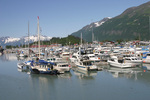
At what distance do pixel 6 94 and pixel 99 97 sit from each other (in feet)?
49.9

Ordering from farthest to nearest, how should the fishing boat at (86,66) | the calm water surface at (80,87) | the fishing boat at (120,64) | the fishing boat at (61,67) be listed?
the fishing boat at (120,64), the fishing boat at (86,66), the fishing boat at (61,67), the calm water surface at (80,87)

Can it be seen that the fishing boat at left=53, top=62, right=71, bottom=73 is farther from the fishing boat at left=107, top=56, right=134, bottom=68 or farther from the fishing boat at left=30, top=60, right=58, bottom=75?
the fishing boat at left=107, top=56, right=134, bottom=68

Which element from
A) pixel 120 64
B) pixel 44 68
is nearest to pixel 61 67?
pixel 44 68

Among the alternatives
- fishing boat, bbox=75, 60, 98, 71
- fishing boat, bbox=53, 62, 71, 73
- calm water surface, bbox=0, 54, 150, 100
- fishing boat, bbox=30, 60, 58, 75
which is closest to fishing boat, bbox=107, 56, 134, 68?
calm water surface, bbox=0, 54, 150, 100

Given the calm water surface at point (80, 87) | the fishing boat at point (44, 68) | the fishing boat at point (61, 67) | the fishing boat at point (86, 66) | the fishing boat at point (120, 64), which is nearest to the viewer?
the calm water surface at point (80, 87)

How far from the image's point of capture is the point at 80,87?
113 ft

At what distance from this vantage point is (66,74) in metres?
45.7

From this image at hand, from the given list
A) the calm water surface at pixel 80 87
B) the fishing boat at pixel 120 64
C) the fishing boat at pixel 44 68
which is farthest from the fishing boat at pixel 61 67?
the fishing boat at pixel 120 64

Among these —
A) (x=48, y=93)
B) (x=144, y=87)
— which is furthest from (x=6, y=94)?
(x=144, y=87)

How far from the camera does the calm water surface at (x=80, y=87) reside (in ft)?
96.4

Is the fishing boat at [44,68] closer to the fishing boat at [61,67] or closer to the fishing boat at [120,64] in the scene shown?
the fishing boat at [61,67]

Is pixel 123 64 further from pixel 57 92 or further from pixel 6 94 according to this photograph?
pixel 6 94

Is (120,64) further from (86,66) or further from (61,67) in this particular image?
(61,67)

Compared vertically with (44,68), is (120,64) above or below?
below
